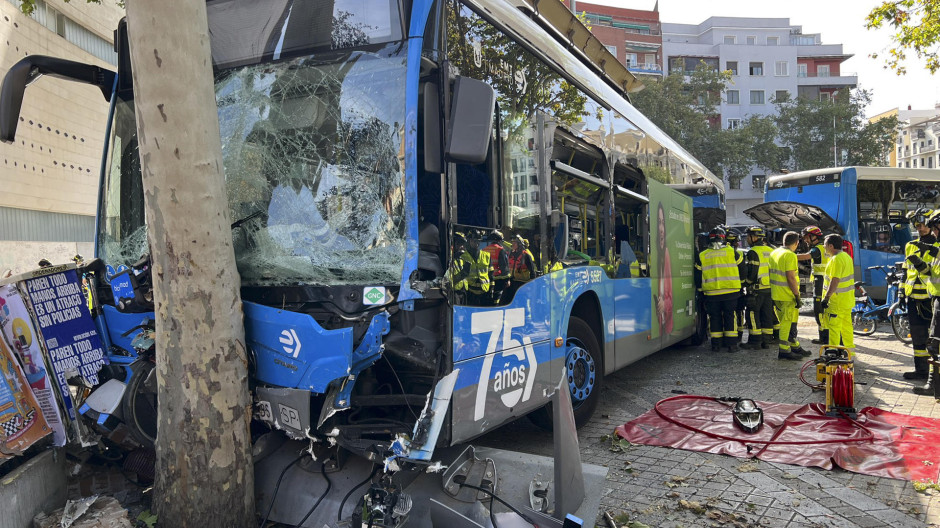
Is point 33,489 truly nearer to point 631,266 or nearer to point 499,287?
point 499,287

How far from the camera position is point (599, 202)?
6.04 m

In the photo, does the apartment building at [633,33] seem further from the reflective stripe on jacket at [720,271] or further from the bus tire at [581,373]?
the bus tire at [581,373]

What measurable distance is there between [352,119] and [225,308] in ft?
4.00

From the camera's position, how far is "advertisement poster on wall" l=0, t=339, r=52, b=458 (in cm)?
372

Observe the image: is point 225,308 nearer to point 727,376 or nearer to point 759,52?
point 727,376

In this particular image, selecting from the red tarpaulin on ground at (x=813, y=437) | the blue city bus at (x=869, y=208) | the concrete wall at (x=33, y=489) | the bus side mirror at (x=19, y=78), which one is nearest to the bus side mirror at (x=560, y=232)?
the red tarpaulin on ground at (x=813, y=437)

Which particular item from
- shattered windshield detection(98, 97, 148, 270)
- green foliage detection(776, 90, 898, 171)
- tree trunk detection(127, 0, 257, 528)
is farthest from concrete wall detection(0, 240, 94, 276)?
green foliage detection(776, 90, 898, 171)

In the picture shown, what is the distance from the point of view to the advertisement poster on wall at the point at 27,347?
3.87 metres

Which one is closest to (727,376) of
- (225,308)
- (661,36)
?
(225,308)

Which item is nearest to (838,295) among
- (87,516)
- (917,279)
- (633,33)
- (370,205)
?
(917,279)

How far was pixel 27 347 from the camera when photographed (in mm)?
3916

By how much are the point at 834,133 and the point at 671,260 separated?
40.9 metres

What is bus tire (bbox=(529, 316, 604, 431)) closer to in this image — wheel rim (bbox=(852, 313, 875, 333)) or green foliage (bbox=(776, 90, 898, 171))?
wheel rim (bbox=(852, 313, 875, 333))

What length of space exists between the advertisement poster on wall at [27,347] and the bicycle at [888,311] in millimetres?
10811
